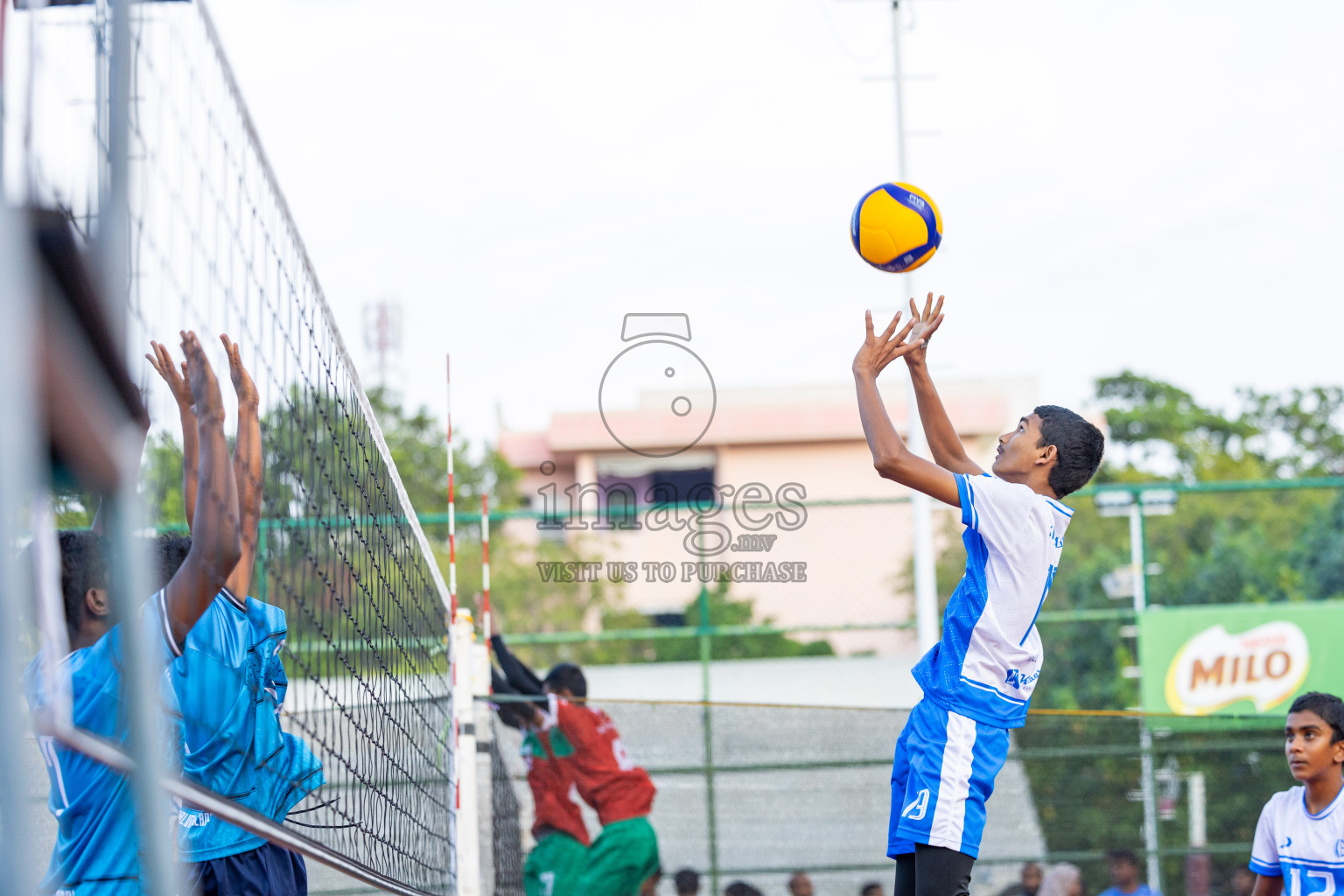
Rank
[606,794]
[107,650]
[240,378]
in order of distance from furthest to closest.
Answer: [606,794], [240,378], [107,650]

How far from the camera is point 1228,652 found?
8773 millimetres

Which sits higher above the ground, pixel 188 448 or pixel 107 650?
pixel 188 448

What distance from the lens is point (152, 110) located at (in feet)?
7.18

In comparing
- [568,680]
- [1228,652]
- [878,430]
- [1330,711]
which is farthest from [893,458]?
[1228,652]

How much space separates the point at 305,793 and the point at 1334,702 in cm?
382

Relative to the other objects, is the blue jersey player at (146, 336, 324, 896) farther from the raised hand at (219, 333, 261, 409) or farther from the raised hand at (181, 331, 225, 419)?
the raised hand at (181, 331, 225, 419)

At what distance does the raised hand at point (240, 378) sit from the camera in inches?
120

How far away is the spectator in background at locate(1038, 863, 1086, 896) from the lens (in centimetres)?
745

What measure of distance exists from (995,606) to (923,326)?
886mm

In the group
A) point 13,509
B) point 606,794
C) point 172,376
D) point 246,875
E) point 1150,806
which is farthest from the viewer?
point 1150,806

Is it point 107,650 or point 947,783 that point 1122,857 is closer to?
point 947,783

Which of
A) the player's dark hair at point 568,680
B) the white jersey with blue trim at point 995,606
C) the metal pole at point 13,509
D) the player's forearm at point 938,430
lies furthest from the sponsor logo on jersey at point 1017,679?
the player's dark hair at point 568,680

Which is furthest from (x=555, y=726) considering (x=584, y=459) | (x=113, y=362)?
(x=584, y=459)

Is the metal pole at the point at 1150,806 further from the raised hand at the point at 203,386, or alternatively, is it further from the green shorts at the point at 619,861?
the raised hand at the point at 203,386
